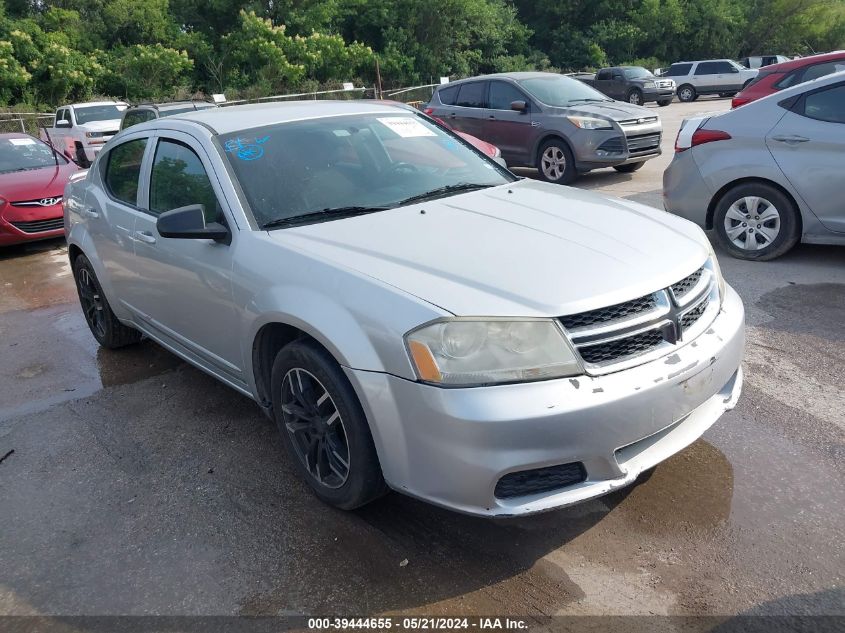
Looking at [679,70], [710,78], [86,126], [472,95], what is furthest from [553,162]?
[679,70]

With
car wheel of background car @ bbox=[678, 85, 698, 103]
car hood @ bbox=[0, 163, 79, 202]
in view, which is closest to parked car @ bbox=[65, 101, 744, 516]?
car hood @ bbox=[0, 163, 79, 202]

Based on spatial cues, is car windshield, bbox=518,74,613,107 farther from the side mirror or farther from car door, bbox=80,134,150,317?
the side mirror

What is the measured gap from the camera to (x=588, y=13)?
49.7m

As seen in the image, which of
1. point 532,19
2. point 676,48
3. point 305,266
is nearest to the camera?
point 305,266

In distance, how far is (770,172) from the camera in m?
6.00

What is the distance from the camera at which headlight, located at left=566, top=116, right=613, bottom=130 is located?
10250 mm

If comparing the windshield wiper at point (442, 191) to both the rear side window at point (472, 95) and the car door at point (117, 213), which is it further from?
the rear side window at point (472, 95)

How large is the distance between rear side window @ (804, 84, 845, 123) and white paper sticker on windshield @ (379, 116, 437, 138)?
3512 mm

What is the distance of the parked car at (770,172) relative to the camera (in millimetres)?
5781

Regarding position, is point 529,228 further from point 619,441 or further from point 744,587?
point 744,587

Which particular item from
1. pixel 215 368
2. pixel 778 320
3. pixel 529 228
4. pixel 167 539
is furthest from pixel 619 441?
pixel 778 320

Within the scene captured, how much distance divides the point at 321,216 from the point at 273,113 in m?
0.98

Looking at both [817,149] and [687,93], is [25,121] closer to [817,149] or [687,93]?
[687,93]

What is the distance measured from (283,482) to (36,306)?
4.57m
